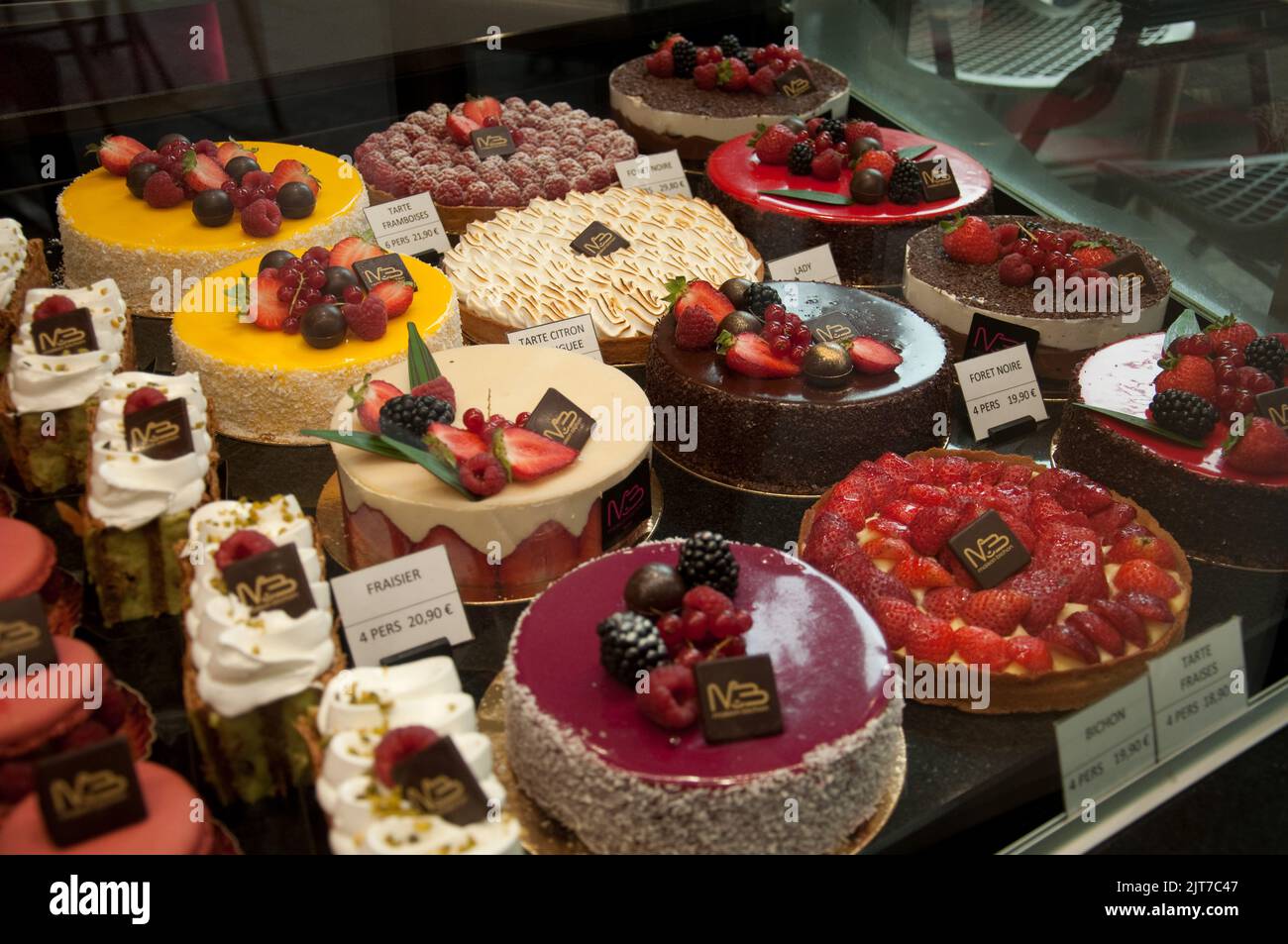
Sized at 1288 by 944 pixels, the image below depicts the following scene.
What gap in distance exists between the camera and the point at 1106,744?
243cm

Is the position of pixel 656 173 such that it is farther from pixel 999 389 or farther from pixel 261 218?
pixel 999 389

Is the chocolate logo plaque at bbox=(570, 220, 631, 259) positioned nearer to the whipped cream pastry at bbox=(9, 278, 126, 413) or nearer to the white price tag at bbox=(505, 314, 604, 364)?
the white price tag at bbox=(505, 314, 604, 364)

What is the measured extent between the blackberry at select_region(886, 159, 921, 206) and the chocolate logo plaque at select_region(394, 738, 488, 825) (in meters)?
3.22

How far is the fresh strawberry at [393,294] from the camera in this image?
3.92 meters

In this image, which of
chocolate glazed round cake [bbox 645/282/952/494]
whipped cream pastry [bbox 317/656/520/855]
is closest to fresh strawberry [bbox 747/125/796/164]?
chocolate glazed round cake [bbox 645/282/952/494]

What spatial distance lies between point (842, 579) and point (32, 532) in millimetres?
1793

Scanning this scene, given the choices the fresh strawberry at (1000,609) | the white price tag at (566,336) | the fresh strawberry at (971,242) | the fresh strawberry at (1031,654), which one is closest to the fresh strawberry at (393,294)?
the white price tag at (566,336)

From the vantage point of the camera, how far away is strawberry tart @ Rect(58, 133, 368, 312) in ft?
14.0

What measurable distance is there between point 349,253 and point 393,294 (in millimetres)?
218

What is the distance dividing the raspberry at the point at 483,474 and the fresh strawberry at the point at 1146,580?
148 centimetres

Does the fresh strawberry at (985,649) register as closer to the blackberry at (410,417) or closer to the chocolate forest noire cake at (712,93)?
the blackberry at (410,417)

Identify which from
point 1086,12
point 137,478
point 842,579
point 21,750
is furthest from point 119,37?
point 1086,12

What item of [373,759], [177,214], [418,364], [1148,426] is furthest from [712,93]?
[373,759]
